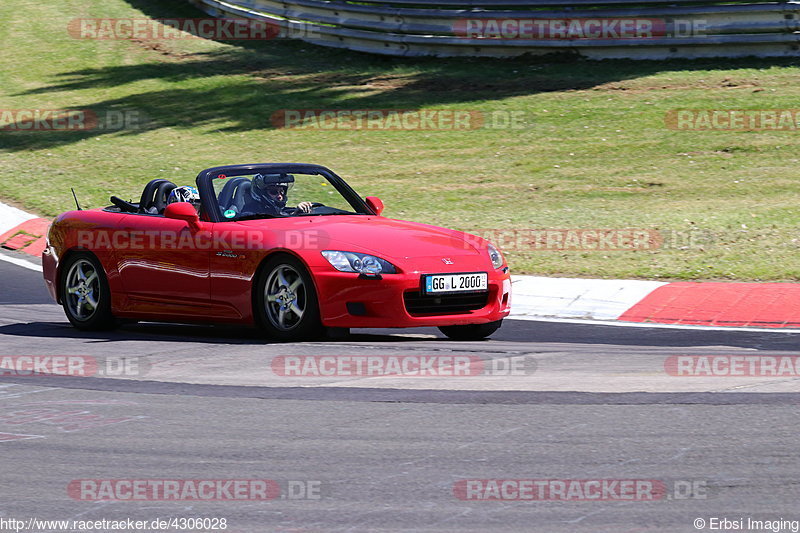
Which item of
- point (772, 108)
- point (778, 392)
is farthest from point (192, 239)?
point (772, 108)

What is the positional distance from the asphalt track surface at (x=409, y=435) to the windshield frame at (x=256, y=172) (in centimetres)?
121

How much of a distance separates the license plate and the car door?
1.77 m

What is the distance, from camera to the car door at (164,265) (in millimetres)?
9602

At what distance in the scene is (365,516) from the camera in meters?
4.82

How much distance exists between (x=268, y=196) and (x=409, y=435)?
13.7 feet

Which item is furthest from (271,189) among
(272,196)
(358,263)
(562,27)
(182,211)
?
(562,27)

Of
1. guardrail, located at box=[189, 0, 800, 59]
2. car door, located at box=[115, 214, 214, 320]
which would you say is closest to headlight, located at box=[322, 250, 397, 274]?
car door, located at box=[115, 214, 214, 320]

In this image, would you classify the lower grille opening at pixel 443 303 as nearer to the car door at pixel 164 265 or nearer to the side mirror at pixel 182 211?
the car door at pixel 164 265

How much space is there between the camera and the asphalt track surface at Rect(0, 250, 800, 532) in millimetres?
4891

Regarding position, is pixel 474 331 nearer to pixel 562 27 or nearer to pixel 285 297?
pixel 285 297

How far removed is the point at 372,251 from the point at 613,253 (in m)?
4.53

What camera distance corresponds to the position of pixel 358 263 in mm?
8875

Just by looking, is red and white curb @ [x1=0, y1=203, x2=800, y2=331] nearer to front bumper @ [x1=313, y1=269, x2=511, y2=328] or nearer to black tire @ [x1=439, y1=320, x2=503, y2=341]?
black tire @ [x1=439, y1=320, x2=503, y2=341]

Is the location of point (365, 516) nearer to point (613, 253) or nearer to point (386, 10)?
point (613, 253)
